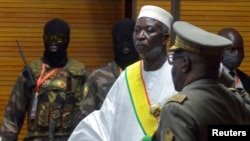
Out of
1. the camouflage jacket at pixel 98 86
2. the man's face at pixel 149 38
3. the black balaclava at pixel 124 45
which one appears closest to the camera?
the man's face at pixel 149 38

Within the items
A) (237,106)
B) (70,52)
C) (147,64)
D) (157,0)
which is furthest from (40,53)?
(237,106)

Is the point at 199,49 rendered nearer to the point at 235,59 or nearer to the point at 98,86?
the point at 98,86

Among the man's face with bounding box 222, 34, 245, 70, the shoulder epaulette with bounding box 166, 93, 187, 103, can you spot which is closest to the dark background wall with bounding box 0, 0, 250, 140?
the man's face with bounding box 222, 34, 245, 70

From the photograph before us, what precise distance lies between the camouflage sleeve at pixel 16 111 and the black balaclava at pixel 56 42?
0.38 metres

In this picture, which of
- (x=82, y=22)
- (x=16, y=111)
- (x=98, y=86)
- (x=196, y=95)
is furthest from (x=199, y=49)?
(x=82, y=22)

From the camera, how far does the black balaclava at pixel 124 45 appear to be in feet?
32.8

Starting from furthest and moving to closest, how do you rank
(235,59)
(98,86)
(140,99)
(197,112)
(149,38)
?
(235,59) → (98,86) → (149,38) → (140,99) → (197,112)

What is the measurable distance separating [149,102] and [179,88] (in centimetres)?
199

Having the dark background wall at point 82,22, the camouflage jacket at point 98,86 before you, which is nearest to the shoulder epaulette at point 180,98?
the camouflage jacket at point 98,86

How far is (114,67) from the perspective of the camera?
9.85 m

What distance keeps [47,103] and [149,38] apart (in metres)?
2.65

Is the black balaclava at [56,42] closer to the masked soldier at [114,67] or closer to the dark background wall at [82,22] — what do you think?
the masked soldier at [114,67]

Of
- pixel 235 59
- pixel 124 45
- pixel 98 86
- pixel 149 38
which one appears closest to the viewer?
pixel 149 38

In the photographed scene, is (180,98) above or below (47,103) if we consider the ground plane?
above
